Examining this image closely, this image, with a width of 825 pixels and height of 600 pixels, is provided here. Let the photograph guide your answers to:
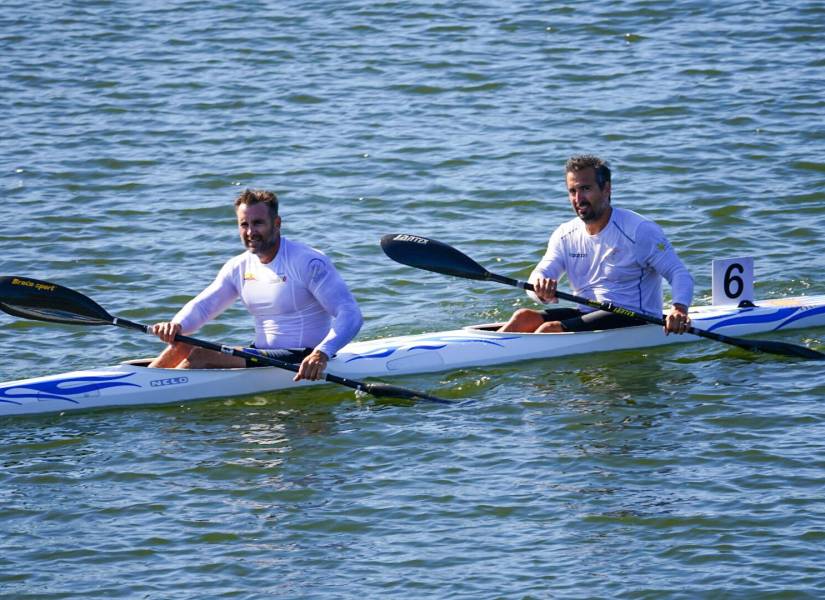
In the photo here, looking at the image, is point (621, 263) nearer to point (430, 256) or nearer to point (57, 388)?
point (430, 256)

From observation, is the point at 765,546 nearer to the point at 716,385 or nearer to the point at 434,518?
the point at 434,518

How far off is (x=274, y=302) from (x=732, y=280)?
3.72 m

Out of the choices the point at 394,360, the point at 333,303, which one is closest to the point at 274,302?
the point at 333,303

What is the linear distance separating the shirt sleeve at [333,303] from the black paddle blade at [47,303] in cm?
149

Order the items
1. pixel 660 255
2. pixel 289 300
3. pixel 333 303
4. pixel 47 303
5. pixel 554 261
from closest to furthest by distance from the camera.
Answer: pixel 333 303, pixel 289 300, pixel 47 303, pixel 660 255, pixel 554 261

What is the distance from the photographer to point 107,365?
1116cm

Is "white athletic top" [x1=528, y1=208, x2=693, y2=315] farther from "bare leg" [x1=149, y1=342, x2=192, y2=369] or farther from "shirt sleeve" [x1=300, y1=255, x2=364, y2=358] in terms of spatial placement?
"bare leg" [x1=149, y1=342, x2=192, y2=369]

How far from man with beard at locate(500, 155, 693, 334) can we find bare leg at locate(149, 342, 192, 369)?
241cm

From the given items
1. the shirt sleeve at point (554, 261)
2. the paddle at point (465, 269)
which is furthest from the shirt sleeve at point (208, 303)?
the shirt sleeve at point (554, 261)

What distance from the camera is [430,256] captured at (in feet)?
36.3

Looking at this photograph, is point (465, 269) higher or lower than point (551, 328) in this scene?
higher

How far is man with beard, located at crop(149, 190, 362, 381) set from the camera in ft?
32.0

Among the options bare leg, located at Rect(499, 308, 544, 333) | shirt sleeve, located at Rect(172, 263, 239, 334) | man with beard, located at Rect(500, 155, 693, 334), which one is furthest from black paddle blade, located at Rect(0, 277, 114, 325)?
man with beard, located at Rect(500, 155, 693, 334)

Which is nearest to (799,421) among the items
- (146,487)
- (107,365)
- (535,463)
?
(535,463)
